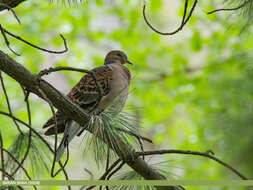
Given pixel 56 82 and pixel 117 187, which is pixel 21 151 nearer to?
pixel 117 187

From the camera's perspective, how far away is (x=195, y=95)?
14.3ft

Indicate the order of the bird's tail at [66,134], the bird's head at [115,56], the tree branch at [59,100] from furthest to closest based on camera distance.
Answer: the bird's head at [115,56], the bird's tail at [66,134], the tree branch at [59,100]

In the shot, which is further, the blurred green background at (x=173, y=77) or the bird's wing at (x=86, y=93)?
the blurred green background at (x=173, y=77)

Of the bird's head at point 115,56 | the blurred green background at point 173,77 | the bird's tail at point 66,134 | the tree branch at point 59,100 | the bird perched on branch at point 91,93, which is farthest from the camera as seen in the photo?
the blurred green background at point 173,77

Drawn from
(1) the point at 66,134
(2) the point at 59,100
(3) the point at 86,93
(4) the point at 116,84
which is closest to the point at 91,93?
(3) the point at 86,93

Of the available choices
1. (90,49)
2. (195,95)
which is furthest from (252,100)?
(90,49)

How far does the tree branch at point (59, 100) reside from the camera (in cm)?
137

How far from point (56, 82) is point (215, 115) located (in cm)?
277

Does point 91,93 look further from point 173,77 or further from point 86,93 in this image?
point 173,77

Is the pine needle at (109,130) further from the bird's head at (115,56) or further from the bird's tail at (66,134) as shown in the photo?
the bird's head at (115,56)

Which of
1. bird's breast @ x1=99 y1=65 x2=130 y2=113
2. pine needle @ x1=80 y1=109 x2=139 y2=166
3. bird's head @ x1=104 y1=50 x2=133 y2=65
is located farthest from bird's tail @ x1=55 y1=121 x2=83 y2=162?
bird's head @ x1=104 y1=50 x2=133 y2=65

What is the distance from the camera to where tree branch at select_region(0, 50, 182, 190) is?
1.37m

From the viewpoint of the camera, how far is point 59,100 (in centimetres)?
139

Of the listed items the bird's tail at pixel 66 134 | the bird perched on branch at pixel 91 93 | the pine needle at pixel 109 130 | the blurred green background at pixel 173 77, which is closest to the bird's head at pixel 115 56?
the bird perched on branch at pixel 91 93
